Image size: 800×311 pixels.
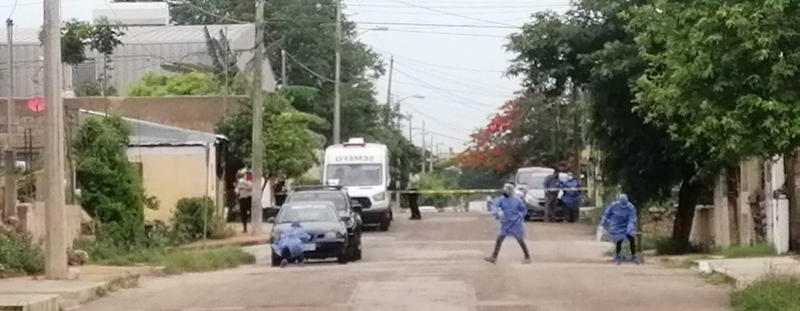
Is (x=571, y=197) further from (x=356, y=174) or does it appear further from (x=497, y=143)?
(x=497, y=143)

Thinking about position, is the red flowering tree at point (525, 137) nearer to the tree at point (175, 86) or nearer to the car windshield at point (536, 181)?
the car windshield at point (536, 181)

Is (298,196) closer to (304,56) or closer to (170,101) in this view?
(170,101)

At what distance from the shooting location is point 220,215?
132 ft

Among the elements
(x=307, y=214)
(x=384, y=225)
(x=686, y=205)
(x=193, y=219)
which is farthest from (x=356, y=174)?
(x=307, y=214)

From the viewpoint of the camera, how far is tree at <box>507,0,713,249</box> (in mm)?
34500

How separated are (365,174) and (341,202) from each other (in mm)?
11702

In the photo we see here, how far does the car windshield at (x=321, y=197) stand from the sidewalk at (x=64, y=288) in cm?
857

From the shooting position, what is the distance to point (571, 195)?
2032 inches

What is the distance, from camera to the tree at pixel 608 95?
3450 cm

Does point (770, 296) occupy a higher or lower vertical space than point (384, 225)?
higher

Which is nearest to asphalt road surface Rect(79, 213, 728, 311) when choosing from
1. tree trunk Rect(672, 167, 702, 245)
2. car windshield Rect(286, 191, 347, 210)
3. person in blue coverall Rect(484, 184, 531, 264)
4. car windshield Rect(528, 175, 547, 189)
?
person in blue coverall Rect(484, 184, 531, 264)

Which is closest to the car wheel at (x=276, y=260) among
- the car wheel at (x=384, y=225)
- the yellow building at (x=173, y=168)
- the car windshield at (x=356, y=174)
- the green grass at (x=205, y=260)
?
the green grass at (x=205, y=260)

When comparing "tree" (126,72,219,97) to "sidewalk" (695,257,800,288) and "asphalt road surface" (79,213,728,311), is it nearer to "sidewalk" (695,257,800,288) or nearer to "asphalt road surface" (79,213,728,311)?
"asphalt road surface" (79,213,728,311)

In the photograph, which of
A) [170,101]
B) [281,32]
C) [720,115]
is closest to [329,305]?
[720,115]
